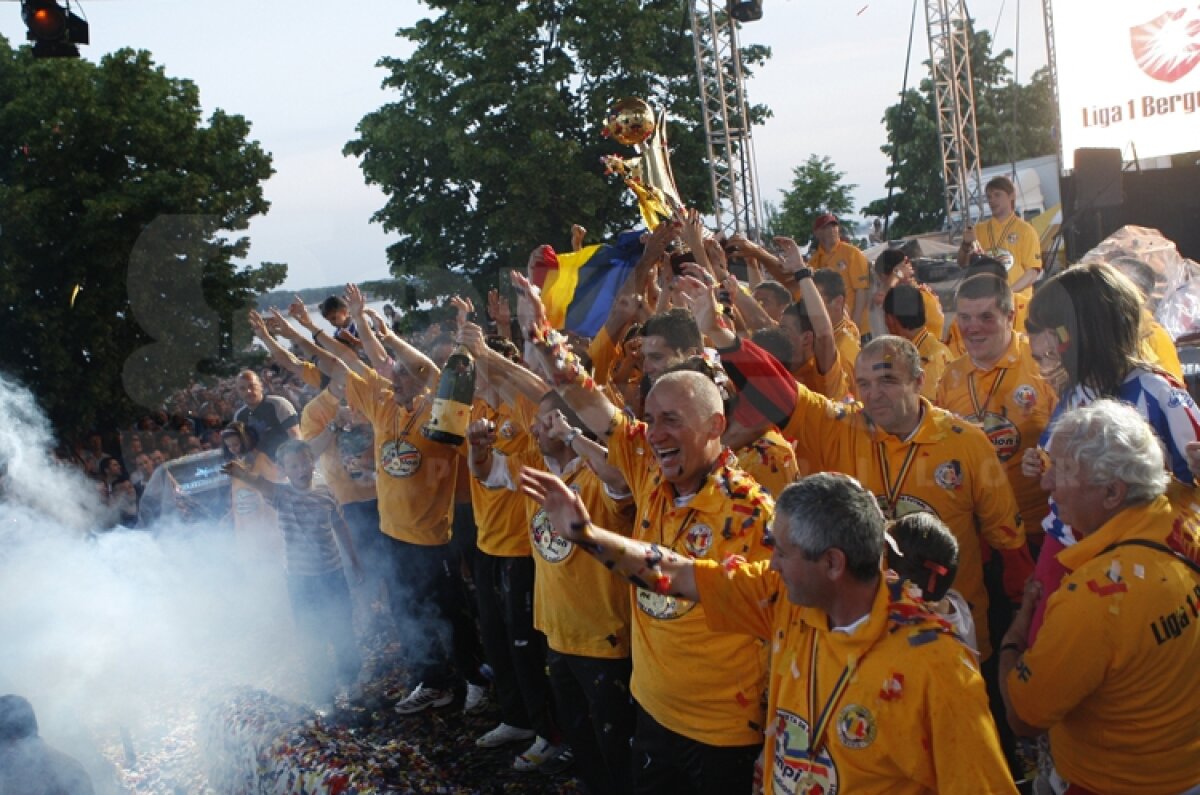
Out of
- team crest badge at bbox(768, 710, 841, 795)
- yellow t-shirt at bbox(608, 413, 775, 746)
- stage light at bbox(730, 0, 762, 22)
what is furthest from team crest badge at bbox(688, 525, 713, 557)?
stage light at bbox(730, 0, 762, 22)

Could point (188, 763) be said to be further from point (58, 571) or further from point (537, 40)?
point (537, 40)

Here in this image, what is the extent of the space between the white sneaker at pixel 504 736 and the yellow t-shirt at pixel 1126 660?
3.31 metres

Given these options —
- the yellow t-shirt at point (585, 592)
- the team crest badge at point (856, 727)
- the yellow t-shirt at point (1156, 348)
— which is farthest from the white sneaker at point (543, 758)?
the yellow t-shirt at point (1156, 348)

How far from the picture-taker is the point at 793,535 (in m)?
2.42

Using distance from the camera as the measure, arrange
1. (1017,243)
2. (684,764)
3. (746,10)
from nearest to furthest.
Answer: (684,764) < (1017,243) < (746,10)

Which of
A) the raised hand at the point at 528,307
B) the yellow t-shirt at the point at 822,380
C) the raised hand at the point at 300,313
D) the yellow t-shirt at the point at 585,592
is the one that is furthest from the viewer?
the raised hand at the point at 300,313

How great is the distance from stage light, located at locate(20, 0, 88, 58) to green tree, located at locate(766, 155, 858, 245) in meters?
22.1

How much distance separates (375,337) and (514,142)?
14.6 metres

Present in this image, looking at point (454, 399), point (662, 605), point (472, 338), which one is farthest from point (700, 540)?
→ point (454, 399)

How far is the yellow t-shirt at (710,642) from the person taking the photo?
3180 mm

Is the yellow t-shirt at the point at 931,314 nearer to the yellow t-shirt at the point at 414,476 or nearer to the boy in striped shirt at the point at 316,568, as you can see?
the yellow t-shirt at the point at 414,476

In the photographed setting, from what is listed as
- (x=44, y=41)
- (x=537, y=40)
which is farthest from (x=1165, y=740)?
(x=537, y=40)

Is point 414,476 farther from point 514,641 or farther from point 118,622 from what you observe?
point 118,622

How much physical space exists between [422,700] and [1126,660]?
454 cm
